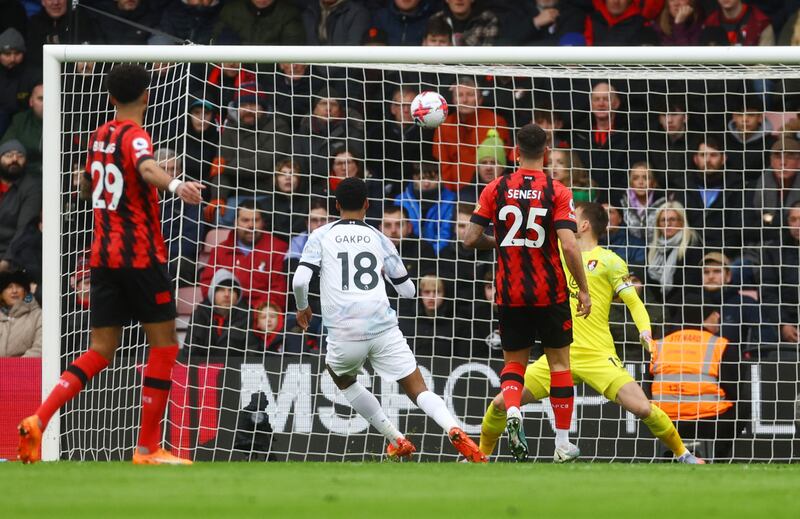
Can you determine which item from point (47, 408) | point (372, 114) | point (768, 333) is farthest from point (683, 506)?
point (372, 114)

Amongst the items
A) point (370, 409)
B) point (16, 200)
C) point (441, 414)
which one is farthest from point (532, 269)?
point (16, 200)

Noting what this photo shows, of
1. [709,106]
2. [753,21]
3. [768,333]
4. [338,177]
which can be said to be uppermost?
[753,21]

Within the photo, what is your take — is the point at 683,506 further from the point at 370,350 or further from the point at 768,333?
the point at 768,333

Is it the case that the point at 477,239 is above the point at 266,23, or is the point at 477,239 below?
below

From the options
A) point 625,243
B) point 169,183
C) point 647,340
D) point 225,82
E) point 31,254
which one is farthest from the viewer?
point 31,254

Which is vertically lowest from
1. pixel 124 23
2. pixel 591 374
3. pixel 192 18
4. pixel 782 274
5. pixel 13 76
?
pixel 591 374

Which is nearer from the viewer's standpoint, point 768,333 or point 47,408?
point 47,408

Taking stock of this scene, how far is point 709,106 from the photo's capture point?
13.0m

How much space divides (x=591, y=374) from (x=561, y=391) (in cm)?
99

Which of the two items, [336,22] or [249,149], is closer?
[249,149]

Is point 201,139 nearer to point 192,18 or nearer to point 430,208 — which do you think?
point 430,208

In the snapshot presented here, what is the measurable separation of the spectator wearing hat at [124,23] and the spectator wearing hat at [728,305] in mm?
6338

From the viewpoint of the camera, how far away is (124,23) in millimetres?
14211

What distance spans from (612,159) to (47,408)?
248 inches
